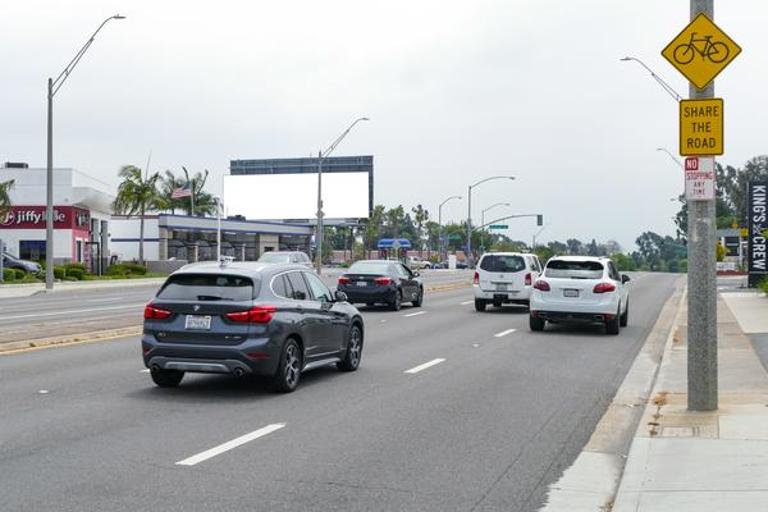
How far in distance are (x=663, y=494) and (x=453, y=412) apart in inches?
149

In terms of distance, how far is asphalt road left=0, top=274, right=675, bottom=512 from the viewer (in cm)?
676

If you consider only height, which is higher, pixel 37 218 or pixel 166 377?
pixel 37 218

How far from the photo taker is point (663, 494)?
6664mm

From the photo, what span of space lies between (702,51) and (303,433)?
5503 millimetres

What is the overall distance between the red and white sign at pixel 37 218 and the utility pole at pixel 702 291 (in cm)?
5738

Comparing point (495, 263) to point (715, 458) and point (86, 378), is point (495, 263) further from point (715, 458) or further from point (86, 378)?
point (715, 458)

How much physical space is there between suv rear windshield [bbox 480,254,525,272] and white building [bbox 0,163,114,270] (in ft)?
Result: 136

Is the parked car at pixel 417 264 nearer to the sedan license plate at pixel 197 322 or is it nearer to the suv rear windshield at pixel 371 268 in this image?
the suv rear windshield at pixel 371 268

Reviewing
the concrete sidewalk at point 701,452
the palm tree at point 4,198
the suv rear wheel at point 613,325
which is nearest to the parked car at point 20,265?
the palm tree at point 4,198

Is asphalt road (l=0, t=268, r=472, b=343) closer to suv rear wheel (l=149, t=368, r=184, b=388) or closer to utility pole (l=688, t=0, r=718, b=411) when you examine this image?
suv rear wheel (l=149, t=368, r=184, b=388)

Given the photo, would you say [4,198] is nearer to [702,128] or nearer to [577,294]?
[577,294]

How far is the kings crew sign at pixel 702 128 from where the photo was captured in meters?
9.44

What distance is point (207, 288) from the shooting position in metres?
11.2

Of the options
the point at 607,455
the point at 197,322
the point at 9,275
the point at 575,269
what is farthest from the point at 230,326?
the point at 9,275
